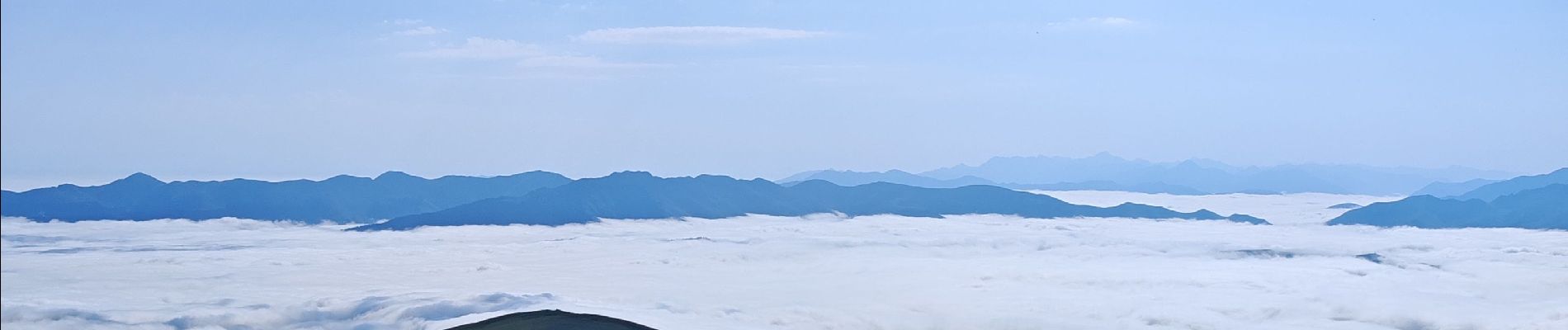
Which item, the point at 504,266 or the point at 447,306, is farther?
the point at 504,266

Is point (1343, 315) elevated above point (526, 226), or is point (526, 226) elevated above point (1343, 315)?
point (526, 226)

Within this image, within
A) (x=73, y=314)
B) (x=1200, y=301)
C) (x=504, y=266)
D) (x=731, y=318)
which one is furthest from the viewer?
(x=504, y=266)

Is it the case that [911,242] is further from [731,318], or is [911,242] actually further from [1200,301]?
[731,318]

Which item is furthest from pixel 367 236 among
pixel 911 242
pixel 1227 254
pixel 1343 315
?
pixel 1343 315

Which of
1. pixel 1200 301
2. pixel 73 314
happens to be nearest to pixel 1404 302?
pixel 1200 301

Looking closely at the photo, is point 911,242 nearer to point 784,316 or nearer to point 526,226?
point 526,226

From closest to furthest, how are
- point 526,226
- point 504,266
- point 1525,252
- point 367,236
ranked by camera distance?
point 504,266 < point 1525,252 < point 367,236 < point 526,226
